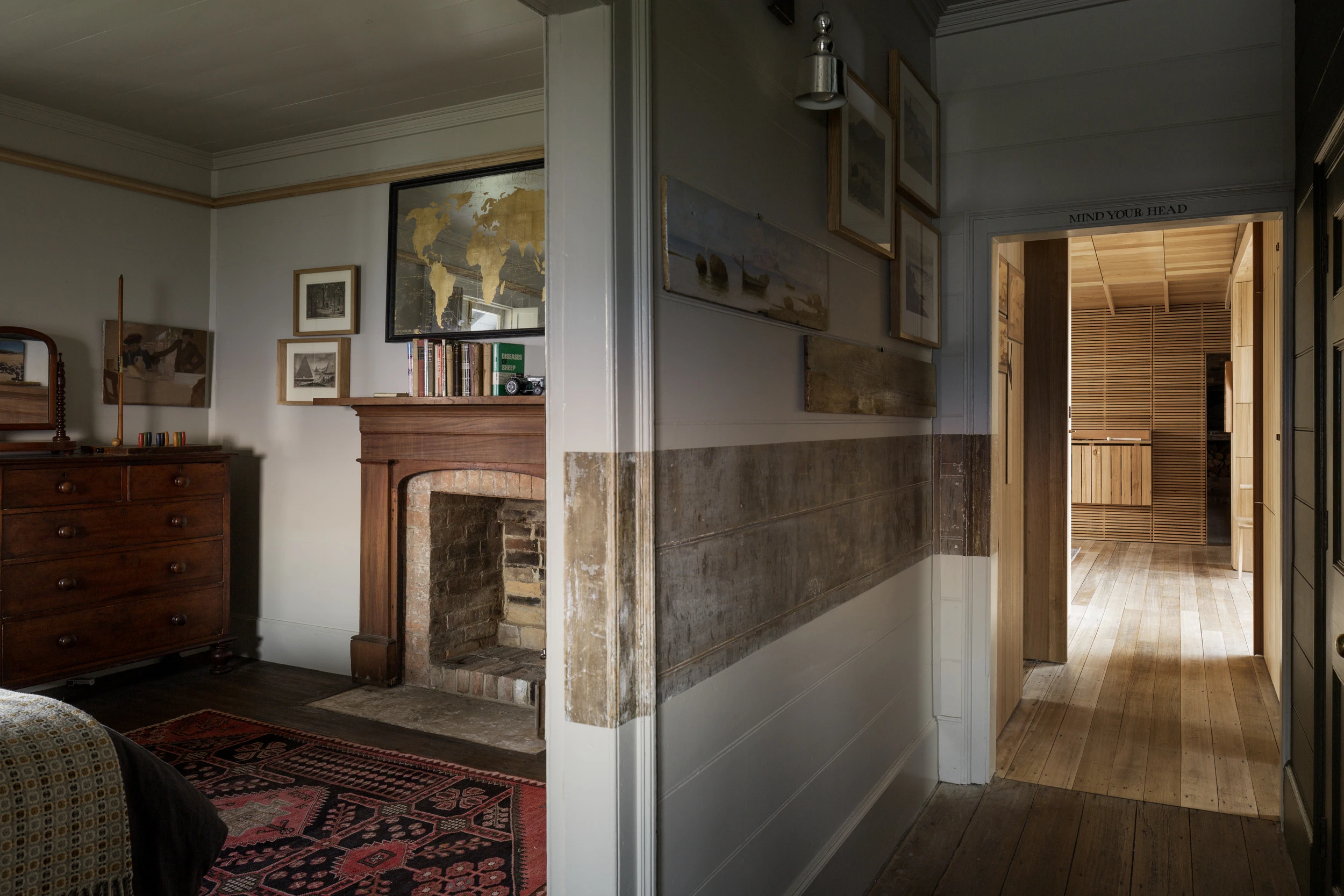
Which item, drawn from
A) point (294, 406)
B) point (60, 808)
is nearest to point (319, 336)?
point (294, 406)

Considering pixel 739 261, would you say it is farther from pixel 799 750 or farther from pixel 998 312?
pixel 998 312

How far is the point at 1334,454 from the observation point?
7.25 ft

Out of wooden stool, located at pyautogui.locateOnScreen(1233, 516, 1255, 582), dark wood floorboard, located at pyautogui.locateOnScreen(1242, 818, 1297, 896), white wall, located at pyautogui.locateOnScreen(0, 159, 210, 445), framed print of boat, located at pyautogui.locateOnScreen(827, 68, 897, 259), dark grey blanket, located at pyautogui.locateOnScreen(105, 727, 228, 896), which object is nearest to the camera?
dark grey blanket, located at pyautogui.locateOnScreen(105, 727, 228, 896)

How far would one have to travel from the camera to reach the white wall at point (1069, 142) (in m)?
3.06

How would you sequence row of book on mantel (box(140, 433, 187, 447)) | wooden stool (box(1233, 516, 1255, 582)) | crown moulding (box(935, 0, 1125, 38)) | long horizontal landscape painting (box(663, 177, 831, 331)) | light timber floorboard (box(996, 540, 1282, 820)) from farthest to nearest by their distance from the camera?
wooden stool (box(1233, 516, 1255, 582))
row of book on mantel (box(140, 433, 187, 447))
light timber floorboard (box(996, 540, 1282, 820))
crown moulding (box(935, 0, 1125, 38))
long horizontal landscape painting (box(663, 177, 831, 331))

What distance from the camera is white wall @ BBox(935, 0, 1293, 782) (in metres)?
3.06

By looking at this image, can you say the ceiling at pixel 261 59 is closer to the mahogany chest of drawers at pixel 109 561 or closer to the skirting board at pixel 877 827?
the mahogany chest of drawers at pixel 109 561

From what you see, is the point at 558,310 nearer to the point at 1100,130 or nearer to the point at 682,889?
the point at 682,889

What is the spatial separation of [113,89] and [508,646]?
3321 mm

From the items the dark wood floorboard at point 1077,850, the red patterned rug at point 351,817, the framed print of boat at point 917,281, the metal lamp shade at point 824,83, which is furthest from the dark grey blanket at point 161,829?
the framed print of boat at point 917,281

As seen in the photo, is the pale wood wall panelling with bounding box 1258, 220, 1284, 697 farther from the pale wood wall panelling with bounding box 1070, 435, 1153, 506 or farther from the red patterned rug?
the pale wood wall panelling with bounding box 1070, 435, 1153, 506

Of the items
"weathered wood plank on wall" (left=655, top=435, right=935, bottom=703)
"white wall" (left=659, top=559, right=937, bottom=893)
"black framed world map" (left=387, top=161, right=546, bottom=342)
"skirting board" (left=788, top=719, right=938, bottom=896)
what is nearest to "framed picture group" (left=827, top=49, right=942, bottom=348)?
"weathered wood plank on wall" (left=655, top=435, right=935, bottom=703)

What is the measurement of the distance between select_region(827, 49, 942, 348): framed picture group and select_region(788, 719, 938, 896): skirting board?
1558mm

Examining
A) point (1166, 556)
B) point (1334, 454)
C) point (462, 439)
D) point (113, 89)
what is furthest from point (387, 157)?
point (1166, 556)
